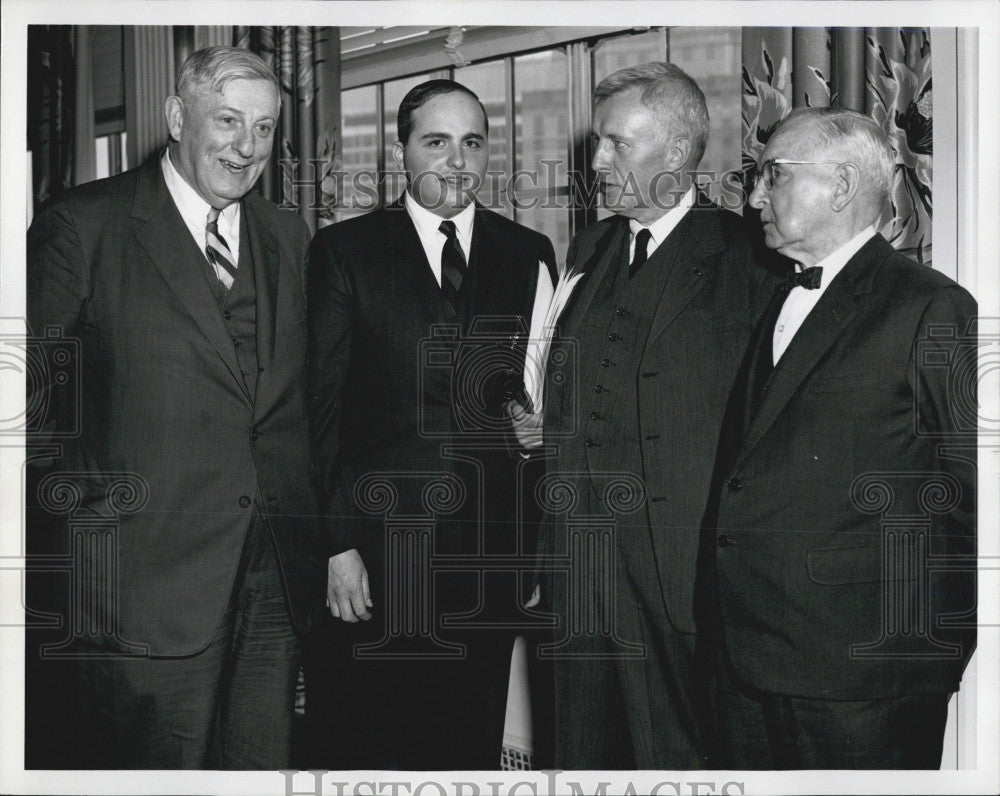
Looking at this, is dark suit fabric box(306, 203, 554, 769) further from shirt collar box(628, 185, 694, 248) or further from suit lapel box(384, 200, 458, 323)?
shirt collar box(628, 185, 694, 248)

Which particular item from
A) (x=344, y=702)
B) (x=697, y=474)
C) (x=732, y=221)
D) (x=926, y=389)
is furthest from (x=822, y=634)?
(x=344, y=702)

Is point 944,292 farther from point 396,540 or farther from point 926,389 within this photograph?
point 396,540

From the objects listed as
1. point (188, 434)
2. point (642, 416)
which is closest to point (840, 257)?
point (642, 416)

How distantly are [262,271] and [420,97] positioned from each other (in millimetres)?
576

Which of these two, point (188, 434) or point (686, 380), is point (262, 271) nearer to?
point (188, 434)

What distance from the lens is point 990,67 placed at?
2.52 meters

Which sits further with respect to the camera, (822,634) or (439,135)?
(439,135)

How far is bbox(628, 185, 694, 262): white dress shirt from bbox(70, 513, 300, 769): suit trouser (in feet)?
3.75

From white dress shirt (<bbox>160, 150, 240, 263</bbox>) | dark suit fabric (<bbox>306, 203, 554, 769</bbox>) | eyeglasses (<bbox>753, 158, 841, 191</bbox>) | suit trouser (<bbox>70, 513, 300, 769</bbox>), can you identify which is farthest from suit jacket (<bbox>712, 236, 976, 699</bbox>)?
white dress shirt (<bbox>160, 150, 240, 263</bbox>)

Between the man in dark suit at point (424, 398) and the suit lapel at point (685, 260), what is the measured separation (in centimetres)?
31

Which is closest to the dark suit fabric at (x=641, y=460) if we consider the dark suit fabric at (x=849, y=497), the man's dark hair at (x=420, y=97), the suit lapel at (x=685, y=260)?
the suit lapel at (x=685, y=260)

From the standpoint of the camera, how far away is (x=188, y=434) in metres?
2.46

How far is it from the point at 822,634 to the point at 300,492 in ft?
4.17

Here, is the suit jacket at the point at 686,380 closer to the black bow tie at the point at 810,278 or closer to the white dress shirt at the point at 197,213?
the black bow tie at the point at 810,278
